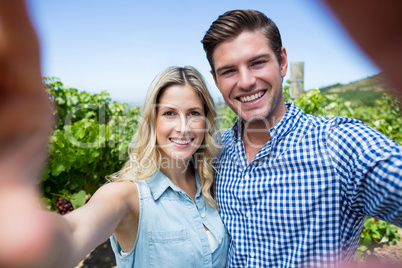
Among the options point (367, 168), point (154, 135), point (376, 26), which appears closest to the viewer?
point (376, 26)

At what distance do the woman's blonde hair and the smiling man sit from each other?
95 mm

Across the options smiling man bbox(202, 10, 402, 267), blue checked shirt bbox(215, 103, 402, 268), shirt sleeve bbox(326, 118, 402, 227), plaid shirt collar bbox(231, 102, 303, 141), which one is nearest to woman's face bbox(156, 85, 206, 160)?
smiling man bbox(202, 10, 402, 267)

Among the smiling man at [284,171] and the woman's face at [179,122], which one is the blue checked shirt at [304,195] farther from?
the woman's face at [179,122]

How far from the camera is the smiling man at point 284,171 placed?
1.30 metres

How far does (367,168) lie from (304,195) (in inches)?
15.4

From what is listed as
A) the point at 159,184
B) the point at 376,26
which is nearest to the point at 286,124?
the point at 159,184

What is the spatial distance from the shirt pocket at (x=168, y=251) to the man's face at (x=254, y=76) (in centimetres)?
96

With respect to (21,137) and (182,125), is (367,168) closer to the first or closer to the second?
(182,125)

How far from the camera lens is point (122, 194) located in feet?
4.80

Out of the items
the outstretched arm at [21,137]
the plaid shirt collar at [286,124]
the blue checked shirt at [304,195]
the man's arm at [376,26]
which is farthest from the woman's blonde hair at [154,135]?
the man's arm at [376,26]

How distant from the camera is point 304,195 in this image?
1545mm

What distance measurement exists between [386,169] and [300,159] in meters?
0.47

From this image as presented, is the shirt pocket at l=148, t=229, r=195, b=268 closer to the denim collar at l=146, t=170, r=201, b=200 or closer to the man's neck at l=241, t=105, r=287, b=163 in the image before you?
the denim collar at l=146, t=170, r=201, b=200

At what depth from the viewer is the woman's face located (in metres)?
1.89
